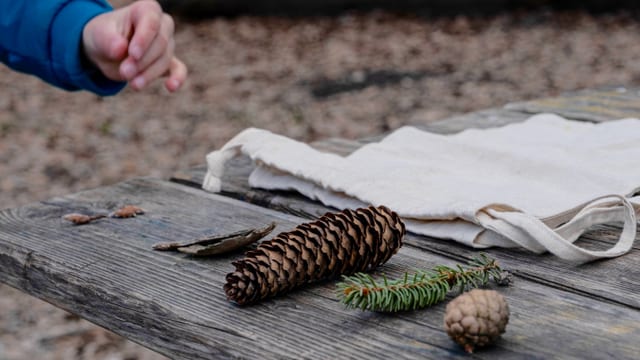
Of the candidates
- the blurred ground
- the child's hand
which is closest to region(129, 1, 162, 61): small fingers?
the child's hand

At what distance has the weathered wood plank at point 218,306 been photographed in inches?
33.1

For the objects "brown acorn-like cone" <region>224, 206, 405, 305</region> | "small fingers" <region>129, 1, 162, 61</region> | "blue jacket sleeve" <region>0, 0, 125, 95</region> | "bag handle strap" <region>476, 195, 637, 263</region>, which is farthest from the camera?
"blue jacket sleeve" <region>0, 0, 125, 95</region>

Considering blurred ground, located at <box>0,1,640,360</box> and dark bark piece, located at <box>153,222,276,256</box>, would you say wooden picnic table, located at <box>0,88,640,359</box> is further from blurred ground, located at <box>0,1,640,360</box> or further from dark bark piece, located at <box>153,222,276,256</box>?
blurred ground, located at <box>0,1,640,360</box>

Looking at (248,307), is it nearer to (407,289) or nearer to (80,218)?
(407,289)

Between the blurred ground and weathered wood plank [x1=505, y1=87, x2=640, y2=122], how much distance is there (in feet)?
4.59

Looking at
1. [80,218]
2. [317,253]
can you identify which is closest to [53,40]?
[80,218]

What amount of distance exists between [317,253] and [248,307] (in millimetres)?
106

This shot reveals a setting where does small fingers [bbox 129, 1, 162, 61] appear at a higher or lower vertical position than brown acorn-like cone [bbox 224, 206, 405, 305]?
higher

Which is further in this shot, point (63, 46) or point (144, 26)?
point (63, 46)

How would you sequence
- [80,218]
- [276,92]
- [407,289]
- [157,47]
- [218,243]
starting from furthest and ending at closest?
[276,92] < [157,47] < [80,218] < [218,243] < [407,289]

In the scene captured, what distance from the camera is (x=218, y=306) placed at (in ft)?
3.11

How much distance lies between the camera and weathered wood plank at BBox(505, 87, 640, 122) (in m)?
1.94

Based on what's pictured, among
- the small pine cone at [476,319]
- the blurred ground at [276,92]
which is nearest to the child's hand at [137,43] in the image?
the small pine cone at [476,319]

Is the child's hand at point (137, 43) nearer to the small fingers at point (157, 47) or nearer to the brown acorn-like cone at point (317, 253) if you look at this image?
the small fingers at point (157, 47)
